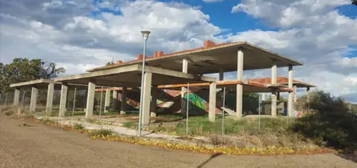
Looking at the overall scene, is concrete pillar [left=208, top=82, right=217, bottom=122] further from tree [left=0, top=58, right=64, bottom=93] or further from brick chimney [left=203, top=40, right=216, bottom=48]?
tree [left=0, top=58, right=64, bottom=93]

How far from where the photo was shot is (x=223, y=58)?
29.8m

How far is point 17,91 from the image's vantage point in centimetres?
3859

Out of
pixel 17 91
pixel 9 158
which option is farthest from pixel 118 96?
pixel 9 158

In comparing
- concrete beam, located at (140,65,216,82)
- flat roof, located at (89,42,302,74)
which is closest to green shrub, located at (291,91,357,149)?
concrete beam, located at (140,65,216,82)

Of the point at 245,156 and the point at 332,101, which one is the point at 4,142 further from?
the point at 332,101

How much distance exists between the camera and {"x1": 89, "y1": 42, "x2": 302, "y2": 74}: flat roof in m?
25.6

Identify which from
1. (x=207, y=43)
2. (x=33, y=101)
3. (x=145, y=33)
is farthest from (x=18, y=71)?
(x=145, y=33)

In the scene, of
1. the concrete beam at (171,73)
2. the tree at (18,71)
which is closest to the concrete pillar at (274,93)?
the concrete beam at (171,73)

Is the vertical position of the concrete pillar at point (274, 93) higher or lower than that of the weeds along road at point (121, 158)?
higher

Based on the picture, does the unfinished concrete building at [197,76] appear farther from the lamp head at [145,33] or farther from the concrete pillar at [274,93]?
the lamp head at [145,33]

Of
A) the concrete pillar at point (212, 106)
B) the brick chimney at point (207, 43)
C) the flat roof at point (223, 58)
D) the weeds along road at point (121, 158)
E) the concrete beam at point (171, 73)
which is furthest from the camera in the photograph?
the brick chimney at point (207, 43)

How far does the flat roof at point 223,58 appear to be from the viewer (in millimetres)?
25578

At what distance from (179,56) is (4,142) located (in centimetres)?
2197

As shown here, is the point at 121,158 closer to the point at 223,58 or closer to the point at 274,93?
the point at 223,58
